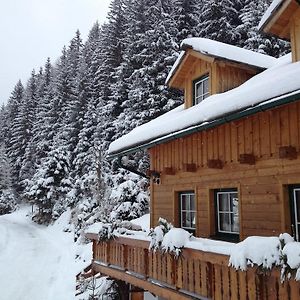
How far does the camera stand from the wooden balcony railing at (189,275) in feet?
17.3

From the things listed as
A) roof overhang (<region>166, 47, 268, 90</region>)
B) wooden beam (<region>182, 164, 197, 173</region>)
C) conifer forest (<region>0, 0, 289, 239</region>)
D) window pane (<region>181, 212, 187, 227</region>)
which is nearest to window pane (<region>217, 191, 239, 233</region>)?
wooden beam (<region>182, 164, 197, 173</region>)

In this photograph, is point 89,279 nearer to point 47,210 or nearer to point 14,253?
point 14,253

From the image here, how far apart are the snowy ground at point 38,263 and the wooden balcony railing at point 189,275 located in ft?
22.3

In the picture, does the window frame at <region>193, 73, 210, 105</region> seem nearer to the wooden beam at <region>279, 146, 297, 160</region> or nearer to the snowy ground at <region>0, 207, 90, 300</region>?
the wooden beam at <region>279, 146, 297, 160</region>

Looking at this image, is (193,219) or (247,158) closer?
(247,158)

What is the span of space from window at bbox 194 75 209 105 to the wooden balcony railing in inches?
174

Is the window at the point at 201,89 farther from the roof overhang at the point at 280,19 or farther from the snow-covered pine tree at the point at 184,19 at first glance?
the snow-covered pine tree at the point at 184,19

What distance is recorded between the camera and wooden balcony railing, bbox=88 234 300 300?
5.28 metres

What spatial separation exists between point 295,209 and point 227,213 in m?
2.11

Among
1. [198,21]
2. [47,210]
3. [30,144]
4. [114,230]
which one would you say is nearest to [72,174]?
[47,210]

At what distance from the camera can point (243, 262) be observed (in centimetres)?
515

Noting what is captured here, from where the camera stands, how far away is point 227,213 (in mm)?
8883

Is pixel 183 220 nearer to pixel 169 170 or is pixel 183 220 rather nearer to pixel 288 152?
pixel 169 170

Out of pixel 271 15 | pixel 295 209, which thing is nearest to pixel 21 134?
pixel 271 15
